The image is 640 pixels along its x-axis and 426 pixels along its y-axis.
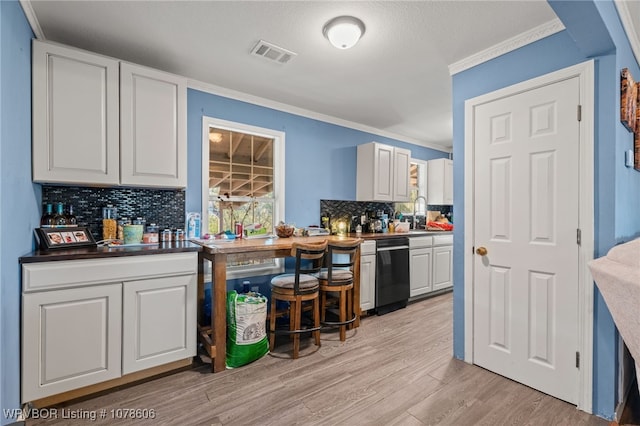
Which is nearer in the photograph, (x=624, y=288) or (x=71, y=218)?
(x=624, y=288)

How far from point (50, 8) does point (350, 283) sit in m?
2.99

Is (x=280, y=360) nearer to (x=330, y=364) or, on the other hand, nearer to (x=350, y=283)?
(x=330, y=364)

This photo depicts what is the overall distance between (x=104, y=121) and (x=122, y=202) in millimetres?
702

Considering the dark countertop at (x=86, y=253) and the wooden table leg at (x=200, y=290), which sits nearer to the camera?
the dark countertop at (x=86, y=253)

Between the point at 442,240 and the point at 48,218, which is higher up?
the point at 48,218

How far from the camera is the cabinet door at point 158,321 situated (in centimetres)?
203

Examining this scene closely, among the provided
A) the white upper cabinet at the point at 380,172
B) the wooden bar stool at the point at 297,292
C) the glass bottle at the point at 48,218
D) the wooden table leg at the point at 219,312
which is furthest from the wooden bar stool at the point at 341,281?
the glass bottle at the point at 48,218

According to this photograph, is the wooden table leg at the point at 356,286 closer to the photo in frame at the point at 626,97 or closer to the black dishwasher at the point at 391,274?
the black dishwasher at the point at 391,274

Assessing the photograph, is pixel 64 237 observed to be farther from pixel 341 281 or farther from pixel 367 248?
pixel 367 248

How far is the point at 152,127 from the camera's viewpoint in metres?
2.38

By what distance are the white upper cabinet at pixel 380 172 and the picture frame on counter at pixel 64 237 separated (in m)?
3.10

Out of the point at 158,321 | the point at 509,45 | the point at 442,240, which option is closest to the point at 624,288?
the point at 509,45

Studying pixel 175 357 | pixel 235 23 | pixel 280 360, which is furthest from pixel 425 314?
pixel 235 23

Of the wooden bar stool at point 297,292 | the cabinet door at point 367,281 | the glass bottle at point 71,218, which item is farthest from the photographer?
the cabinet door at point 367,281
